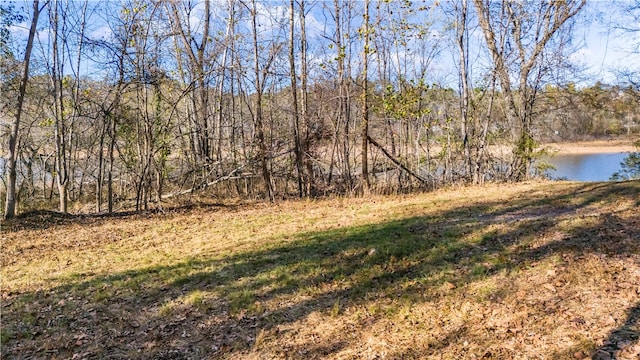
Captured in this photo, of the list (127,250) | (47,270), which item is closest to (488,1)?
(127,250)

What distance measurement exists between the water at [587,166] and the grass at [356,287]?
557 centimetres

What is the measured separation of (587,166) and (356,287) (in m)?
Result: 14.5

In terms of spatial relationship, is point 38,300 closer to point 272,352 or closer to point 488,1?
point 272,352

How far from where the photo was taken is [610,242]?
4500 millimetres

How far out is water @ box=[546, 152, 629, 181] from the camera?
12.0m

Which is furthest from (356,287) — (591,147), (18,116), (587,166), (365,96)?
(591,147)

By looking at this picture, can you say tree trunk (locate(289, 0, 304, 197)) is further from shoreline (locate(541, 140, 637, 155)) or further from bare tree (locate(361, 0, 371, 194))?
shoreline (locate(541, 140, 637, 155))

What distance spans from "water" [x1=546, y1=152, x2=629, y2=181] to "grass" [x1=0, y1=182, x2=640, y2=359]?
18.3 feet

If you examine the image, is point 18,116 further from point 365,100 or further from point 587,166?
point 587,166

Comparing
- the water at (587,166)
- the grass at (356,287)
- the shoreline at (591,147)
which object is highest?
the shoreline at (591,147)

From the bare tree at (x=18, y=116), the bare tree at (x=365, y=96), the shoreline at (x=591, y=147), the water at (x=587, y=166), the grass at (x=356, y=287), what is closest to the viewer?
the grass at (x=356, y=287)

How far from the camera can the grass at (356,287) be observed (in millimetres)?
3295

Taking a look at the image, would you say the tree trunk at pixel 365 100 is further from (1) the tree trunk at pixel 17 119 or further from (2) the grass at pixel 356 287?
(1) the tree trunk at pixel 17 119

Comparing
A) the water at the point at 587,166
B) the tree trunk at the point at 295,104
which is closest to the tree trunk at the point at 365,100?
the tree trunk at the point at 295,104
